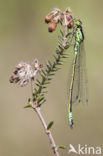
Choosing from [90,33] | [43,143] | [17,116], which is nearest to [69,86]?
[43,143]

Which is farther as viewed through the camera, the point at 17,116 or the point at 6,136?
the point at 17,116

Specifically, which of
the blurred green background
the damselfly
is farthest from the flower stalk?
the blurred green background

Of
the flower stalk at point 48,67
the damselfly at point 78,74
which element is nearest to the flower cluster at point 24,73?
the flower stalk at point 48,67

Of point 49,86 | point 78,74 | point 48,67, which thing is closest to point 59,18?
point 48,67

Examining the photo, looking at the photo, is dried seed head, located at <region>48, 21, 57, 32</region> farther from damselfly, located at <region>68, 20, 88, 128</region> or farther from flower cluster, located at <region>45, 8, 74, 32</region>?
damselfly, located at <region>68, 20, 88, 128</region>

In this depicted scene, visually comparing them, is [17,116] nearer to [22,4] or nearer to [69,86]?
[22,4]
